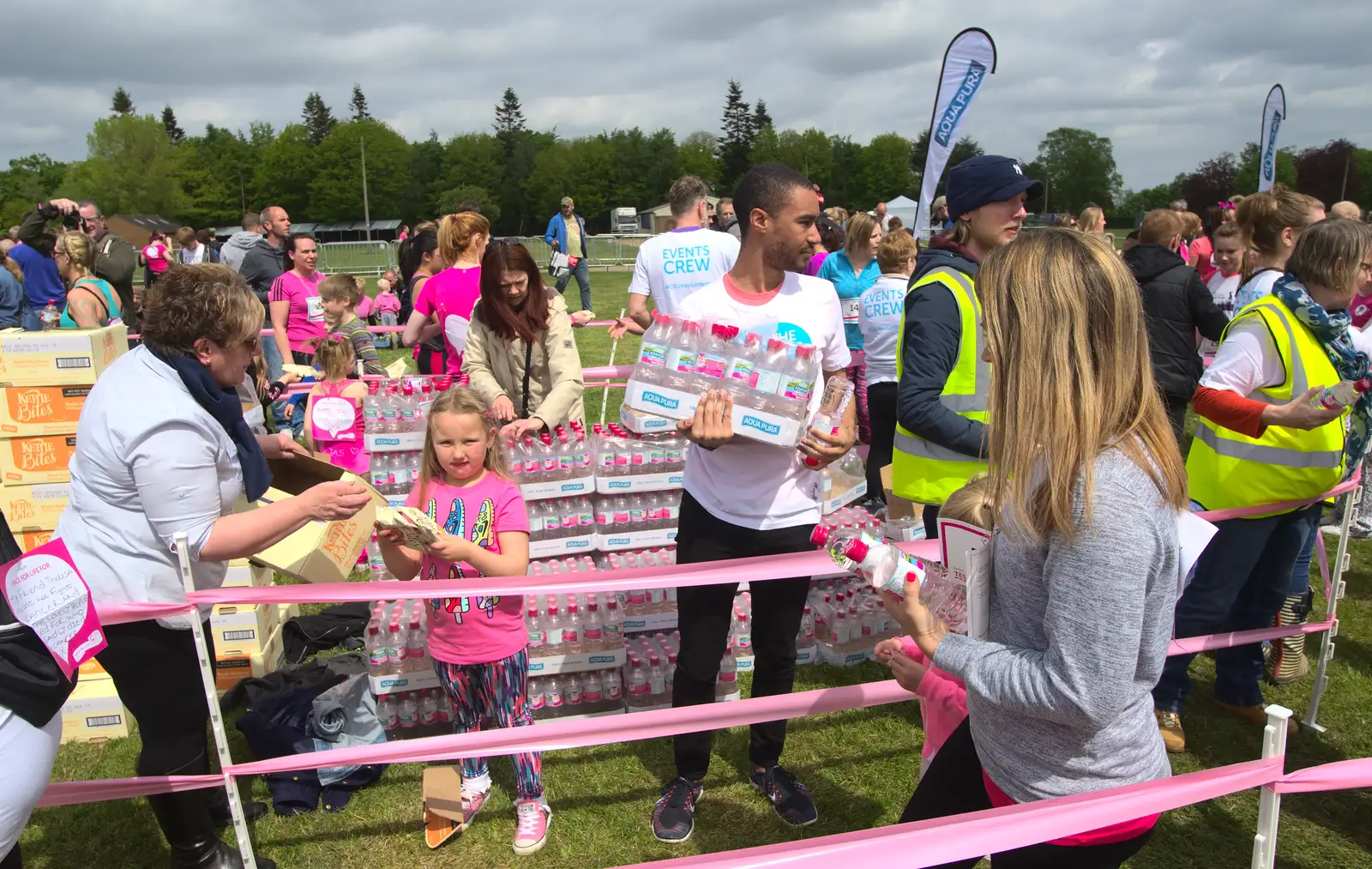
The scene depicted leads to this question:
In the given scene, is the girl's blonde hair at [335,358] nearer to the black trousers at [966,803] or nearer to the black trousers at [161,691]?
the black trousers at [161,691]

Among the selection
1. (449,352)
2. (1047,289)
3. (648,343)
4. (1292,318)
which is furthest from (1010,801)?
(449,352)

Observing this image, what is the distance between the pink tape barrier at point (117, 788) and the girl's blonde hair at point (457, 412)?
1.22m

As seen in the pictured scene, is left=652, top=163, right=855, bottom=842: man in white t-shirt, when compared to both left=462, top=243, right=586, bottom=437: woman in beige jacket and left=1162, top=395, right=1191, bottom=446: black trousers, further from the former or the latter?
left=1162, top=395, right=1191, bottom=446: black trousers

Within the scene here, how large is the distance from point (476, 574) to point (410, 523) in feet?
2.10

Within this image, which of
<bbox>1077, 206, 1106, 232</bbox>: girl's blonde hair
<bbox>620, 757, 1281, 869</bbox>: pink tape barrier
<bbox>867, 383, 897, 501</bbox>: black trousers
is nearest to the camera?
<bbox>620, 757, 1281, 869</bbox>: pink tape barrier

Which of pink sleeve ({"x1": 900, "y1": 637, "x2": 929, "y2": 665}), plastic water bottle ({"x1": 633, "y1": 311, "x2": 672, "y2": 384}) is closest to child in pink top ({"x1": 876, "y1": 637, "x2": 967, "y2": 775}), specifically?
pink sleeve ({"x1": 900, "y1": 637, "x2": 929, "y2": 665})

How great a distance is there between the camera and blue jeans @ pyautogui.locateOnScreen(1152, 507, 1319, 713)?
3.78 m

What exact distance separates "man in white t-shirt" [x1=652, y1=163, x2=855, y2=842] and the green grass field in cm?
24

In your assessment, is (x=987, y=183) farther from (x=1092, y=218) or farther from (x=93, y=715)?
(x=1092, y=218)

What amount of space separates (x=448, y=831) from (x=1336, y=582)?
3941 mm

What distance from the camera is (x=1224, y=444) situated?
12.3ft

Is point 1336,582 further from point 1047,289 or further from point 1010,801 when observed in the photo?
point 1047,289

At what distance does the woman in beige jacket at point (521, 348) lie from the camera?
4.67 meters

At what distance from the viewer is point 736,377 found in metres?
2.96
